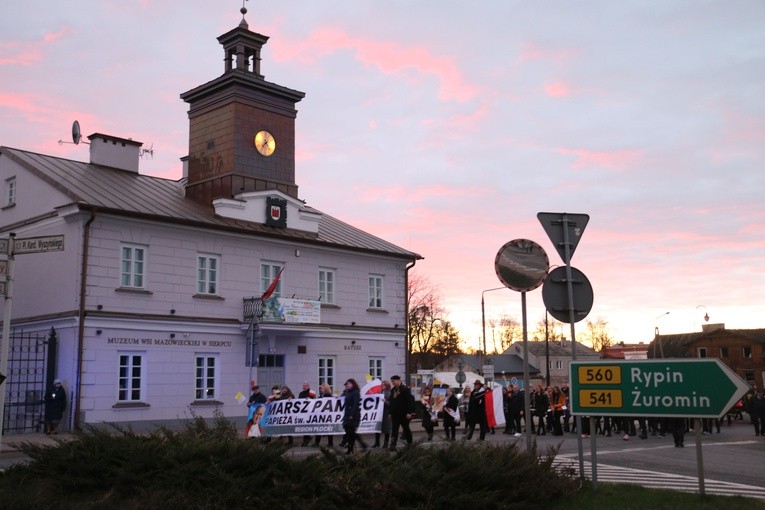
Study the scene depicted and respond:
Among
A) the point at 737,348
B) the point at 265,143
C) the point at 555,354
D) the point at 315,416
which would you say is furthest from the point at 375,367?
the point at 555,354

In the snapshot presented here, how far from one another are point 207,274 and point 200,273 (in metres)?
0.29

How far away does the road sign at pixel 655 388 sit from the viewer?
9.67m

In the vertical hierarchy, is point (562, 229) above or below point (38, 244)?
below

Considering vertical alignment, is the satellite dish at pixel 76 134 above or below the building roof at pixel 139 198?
above

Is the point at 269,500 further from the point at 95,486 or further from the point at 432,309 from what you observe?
the point at 432,309

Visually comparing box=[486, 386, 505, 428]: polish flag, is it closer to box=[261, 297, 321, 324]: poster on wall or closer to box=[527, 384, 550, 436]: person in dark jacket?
box=[527, 384, 550, 436]: person in dark jacket

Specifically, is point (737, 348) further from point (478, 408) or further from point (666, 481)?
point (666, 481)

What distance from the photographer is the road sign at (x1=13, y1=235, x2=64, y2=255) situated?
1399 cm

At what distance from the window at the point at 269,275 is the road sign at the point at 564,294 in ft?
73.9

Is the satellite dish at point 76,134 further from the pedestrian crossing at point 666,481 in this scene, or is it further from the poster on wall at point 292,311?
the pedestrian crossing at point 666,481

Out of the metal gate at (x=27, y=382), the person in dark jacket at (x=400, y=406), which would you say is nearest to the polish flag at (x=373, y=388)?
the person in dark jacket at (x=400, y=406)

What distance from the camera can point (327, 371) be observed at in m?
34.8

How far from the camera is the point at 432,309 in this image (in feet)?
285

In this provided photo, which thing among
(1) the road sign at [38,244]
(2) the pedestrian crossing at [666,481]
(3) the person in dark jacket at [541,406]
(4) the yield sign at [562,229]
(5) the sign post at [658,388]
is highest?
(1) the road sign at [38,244]
